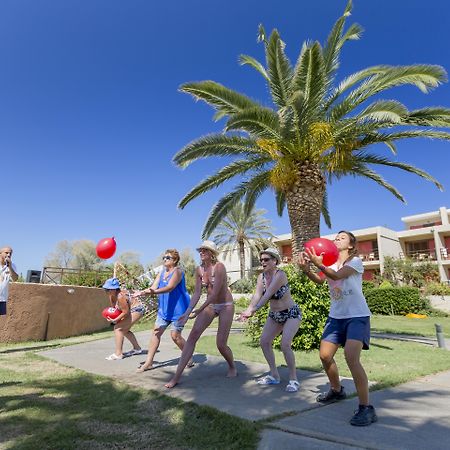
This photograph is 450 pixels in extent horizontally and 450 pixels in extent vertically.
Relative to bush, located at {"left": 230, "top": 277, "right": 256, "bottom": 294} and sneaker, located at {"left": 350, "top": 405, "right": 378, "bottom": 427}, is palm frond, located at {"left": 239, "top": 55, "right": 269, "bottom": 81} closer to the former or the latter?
sneaker, located at {"left": 350, "top": 405, "right": 378, "bottom": 427}

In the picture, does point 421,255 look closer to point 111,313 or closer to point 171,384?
point 111,313

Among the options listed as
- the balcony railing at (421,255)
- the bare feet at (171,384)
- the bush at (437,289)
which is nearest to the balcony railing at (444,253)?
the balcony railing at (421,255)

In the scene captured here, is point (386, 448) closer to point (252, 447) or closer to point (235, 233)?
point (252, 447)

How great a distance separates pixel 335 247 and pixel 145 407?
2489 mm

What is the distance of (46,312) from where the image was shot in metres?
10.4

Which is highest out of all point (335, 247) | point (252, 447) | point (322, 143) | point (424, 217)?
point (424, 217)

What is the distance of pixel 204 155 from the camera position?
37.8 ft

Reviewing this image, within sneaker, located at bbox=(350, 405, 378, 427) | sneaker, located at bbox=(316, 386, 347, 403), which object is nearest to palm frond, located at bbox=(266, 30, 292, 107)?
sneaker, located at bbox=(316, 386, 347, 403)

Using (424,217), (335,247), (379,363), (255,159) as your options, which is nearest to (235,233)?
(424,217)

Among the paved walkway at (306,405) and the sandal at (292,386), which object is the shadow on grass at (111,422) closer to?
the paved walkway at (306,405)

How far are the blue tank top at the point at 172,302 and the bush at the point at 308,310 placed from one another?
2.66 meters

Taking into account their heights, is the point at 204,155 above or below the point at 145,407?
above

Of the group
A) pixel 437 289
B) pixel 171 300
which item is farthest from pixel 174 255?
pixel 437 289

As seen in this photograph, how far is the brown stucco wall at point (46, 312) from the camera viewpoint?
9.58 metres
